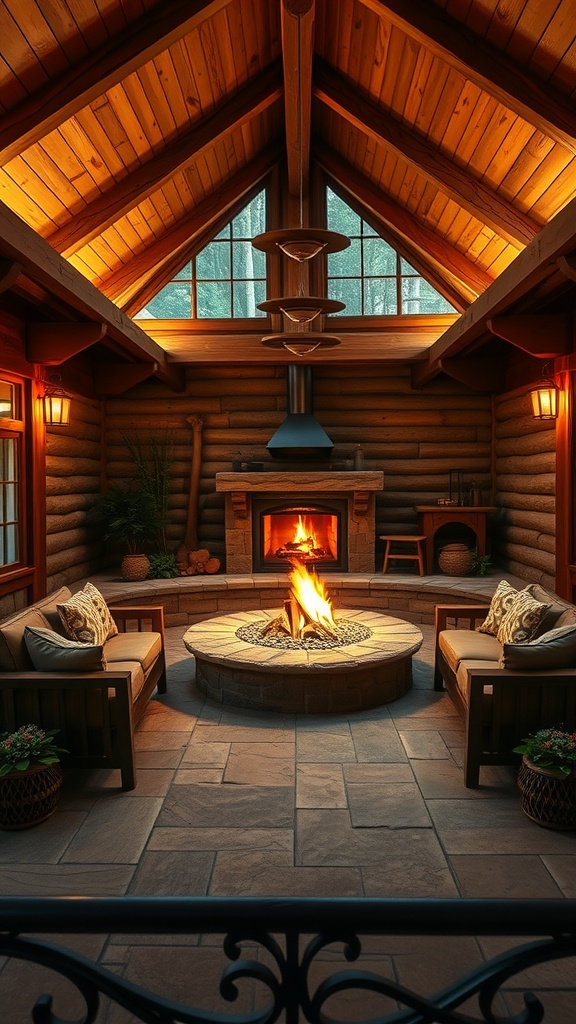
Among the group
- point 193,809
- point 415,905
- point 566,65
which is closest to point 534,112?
point 566,65

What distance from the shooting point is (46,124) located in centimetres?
489

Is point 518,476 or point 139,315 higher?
Result: point 139,315

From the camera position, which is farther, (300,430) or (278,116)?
(300,430)

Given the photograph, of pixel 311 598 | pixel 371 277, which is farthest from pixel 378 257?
pixel 311 598

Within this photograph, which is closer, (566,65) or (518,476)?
(566,65)

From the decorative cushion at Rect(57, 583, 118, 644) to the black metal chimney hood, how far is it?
13.7 feet

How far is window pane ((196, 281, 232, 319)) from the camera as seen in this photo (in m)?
9.33

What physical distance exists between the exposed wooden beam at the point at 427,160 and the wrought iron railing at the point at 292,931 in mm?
6017

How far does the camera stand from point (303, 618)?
19.2ft

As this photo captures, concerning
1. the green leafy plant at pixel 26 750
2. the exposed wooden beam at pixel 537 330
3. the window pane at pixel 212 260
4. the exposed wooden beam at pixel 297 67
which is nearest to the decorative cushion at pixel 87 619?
the green leafy plant at pixel 26 750

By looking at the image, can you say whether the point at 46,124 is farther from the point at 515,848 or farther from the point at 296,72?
the point at 515,848

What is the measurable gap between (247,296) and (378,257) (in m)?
1.82

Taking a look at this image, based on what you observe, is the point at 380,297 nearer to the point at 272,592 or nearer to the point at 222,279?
the point at 222,279

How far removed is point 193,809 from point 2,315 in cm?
419
